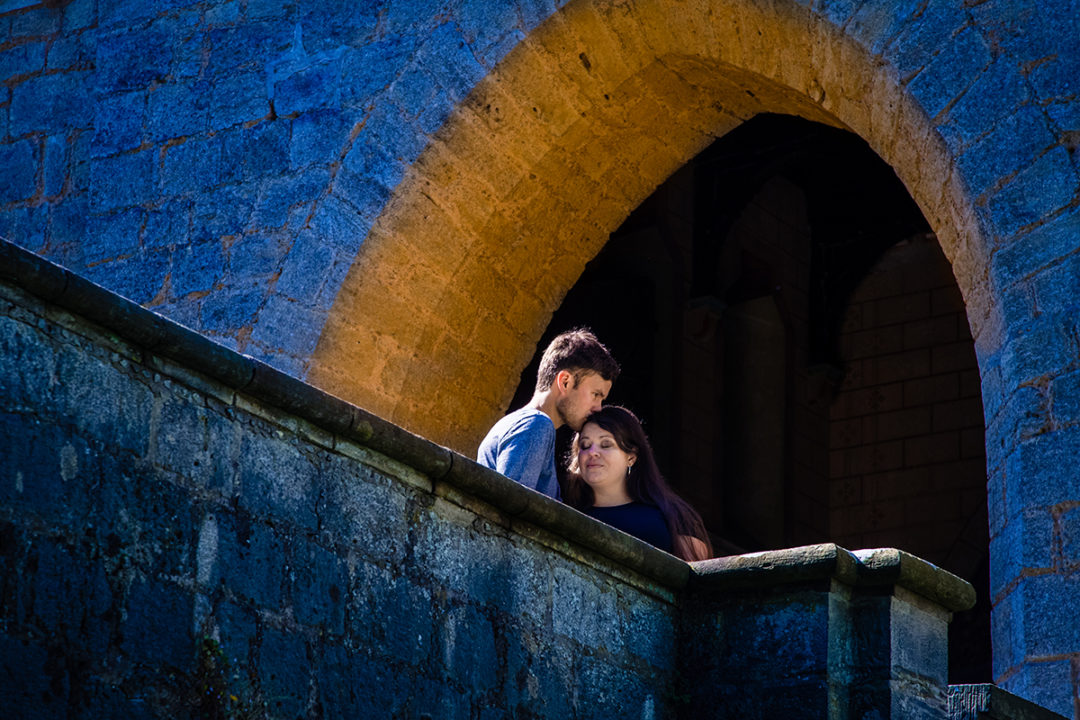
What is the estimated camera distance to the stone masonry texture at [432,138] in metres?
4.34

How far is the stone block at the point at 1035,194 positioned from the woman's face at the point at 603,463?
113 cm

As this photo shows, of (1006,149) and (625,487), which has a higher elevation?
(1006,149)

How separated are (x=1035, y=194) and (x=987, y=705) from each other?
1438mm

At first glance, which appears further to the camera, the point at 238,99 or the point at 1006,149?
the point at 238,99

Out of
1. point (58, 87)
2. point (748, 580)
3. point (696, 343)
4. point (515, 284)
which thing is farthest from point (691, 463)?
point (748, 580)

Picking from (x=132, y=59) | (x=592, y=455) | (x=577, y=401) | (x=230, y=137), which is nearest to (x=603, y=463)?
(x=592, y=455)

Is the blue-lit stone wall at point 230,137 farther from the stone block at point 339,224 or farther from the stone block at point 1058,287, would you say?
the stone block at point 1058,287

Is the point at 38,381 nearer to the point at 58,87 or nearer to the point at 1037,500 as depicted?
the point at 1037,500

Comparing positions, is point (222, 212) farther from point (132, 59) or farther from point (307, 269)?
point (132, 59)

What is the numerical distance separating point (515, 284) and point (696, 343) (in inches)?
164

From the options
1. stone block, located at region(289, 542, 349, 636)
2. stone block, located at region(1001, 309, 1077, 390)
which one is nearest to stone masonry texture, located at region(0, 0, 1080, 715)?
stone block, located at region(1001, 309, 1077, 390)

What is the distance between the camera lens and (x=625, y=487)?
13.5ft

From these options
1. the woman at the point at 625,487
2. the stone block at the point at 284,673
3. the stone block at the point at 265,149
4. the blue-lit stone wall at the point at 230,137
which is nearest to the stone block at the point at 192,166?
the blue-lit stone wall at the point at 230,137

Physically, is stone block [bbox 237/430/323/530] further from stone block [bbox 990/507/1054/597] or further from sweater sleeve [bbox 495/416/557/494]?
stone block [bbox 990/507/1054/597]
